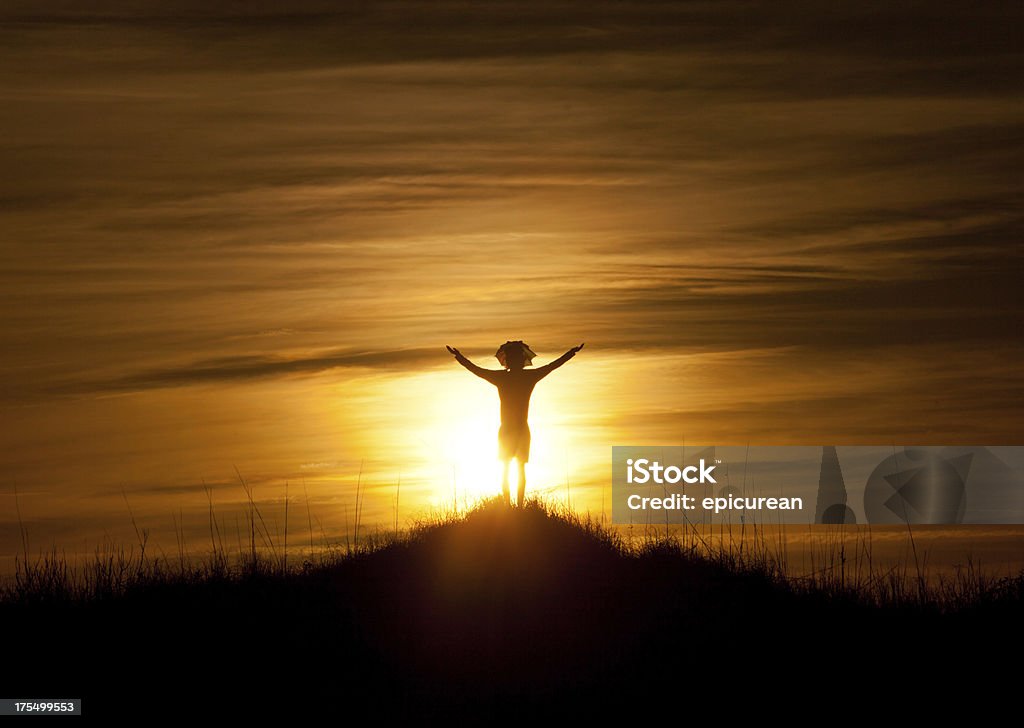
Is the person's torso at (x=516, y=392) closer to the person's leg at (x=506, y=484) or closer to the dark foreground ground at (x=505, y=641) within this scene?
the person's leg at (x=506, y=484)

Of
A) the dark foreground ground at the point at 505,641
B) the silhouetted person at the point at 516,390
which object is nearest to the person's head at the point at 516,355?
the silhouetted person at the point at 516,390

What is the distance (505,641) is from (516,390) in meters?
4.12

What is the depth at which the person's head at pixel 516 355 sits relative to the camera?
66.9 feet

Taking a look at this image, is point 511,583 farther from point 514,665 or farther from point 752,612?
point 752,612

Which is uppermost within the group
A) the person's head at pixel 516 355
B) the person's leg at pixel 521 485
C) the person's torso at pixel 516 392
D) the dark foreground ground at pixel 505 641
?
the person's head at pixel 516 355

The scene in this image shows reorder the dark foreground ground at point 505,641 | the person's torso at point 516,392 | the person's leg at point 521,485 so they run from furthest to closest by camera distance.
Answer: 1. the person's leg at point 521,485
2. the person's torso at point 516,392
3. the dark foreground ground at point 505,641

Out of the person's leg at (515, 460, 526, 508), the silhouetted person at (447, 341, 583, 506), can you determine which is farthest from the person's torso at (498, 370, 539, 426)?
the person's leg at (515, 460, 526, 508)

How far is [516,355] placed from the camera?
2038 cm

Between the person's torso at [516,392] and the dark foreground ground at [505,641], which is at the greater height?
the person's torso at [516,392]

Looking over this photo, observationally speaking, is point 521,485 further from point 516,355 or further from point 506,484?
point 516,355

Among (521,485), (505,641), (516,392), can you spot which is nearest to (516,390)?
(516,392)

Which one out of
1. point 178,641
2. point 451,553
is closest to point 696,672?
point 451,553

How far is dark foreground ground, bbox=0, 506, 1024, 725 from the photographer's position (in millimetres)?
16328

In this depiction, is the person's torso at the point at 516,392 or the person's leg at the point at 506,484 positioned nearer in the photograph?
the person's torso at the point at 516,392
